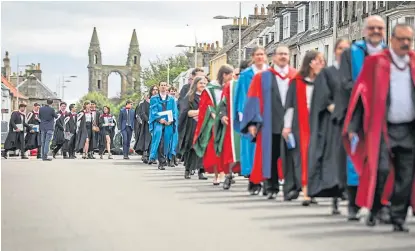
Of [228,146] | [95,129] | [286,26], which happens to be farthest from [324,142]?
[286,26]

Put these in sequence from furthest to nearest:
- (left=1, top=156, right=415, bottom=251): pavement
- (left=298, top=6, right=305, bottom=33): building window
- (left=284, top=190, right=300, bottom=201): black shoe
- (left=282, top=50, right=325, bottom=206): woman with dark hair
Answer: (left=298, top=6, right=305, bottom=33): building window < (left=284, top=190, right=300, bottom=201): black shoe < (left=282, top=50, right=325, bottom=206): woman with dark hair < (left=1, top=156, right=415, bottom=251): pavement

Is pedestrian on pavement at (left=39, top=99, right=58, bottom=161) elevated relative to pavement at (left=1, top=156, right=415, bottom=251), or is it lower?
elevated

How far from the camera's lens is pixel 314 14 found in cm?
6012

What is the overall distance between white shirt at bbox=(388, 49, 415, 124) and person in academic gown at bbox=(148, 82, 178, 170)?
14.2 m

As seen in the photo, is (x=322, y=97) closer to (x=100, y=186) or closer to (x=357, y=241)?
(x=357, y=241)

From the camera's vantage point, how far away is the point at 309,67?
13406 millimetres

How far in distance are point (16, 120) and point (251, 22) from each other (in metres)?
62.2

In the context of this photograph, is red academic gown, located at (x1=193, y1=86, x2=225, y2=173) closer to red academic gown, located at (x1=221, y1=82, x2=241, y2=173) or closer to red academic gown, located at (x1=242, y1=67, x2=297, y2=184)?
red academic gown, located at (x1=221, y1=82, x2=241, y2=173)

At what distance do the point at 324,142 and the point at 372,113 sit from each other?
65.5 inches

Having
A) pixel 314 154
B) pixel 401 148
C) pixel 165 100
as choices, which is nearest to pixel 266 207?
pixel 314 154

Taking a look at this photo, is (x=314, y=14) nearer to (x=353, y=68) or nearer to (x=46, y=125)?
(x=46, y=125)

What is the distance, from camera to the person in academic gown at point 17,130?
35.4 metres

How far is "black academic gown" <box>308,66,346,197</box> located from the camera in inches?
474

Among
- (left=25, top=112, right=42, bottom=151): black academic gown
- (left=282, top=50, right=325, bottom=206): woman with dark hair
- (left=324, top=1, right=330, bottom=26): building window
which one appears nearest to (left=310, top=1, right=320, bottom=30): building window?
(left=324, top=1, right=330, bottom=26): building window
